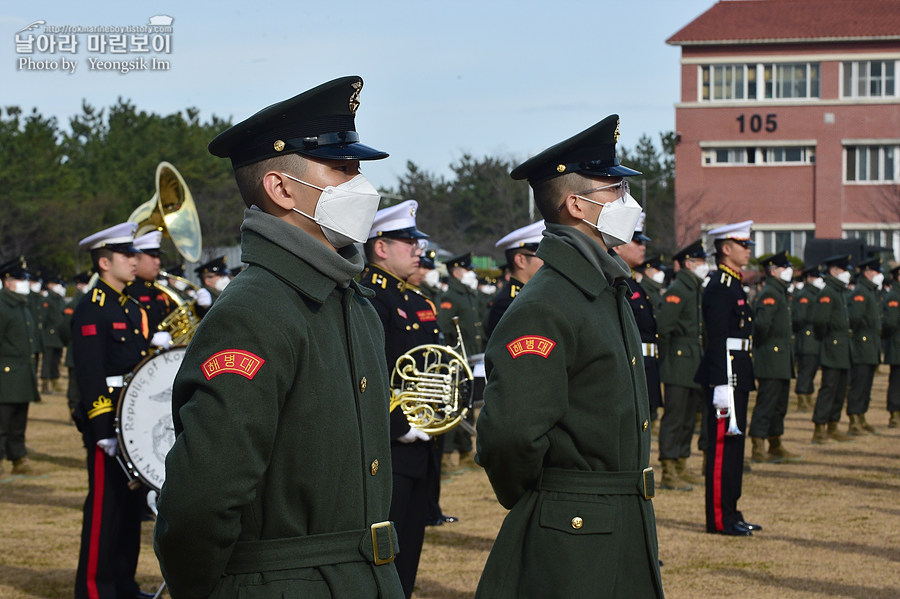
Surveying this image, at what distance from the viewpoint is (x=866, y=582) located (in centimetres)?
805

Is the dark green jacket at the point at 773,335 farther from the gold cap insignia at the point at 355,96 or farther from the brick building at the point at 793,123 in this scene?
the brick building at the point at 793,123

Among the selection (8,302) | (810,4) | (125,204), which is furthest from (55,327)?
(810,4)

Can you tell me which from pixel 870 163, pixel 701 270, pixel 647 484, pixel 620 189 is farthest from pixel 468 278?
pixel 870 163

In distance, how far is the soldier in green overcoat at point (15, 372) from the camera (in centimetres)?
1333

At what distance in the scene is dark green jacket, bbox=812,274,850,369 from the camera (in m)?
16.2

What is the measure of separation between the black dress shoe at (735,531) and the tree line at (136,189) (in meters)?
27.0

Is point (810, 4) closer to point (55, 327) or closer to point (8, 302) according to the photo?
point (55, 327)

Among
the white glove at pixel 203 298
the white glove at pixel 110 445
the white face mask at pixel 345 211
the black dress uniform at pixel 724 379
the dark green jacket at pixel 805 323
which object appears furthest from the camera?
the dark green jacket at pixel 805 323

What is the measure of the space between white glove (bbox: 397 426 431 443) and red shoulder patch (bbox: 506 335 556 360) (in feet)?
7.35

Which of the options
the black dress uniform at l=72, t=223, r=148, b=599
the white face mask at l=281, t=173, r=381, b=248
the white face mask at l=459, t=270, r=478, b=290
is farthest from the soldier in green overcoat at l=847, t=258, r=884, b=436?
the white face mask at l=281, t=173, r=381, b=248

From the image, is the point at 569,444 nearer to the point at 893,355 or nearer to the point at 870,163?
the point at 893,355

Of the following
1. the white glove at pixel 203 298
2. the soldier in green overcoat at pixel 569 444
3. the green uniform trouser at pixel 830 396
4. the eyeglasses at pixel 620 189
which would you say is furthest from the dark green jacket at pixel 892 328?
the soldier in green overcoat at pixel 569 444

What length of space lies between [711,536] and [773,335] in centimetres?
520

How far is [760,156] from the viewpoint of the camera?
55.8 meters
